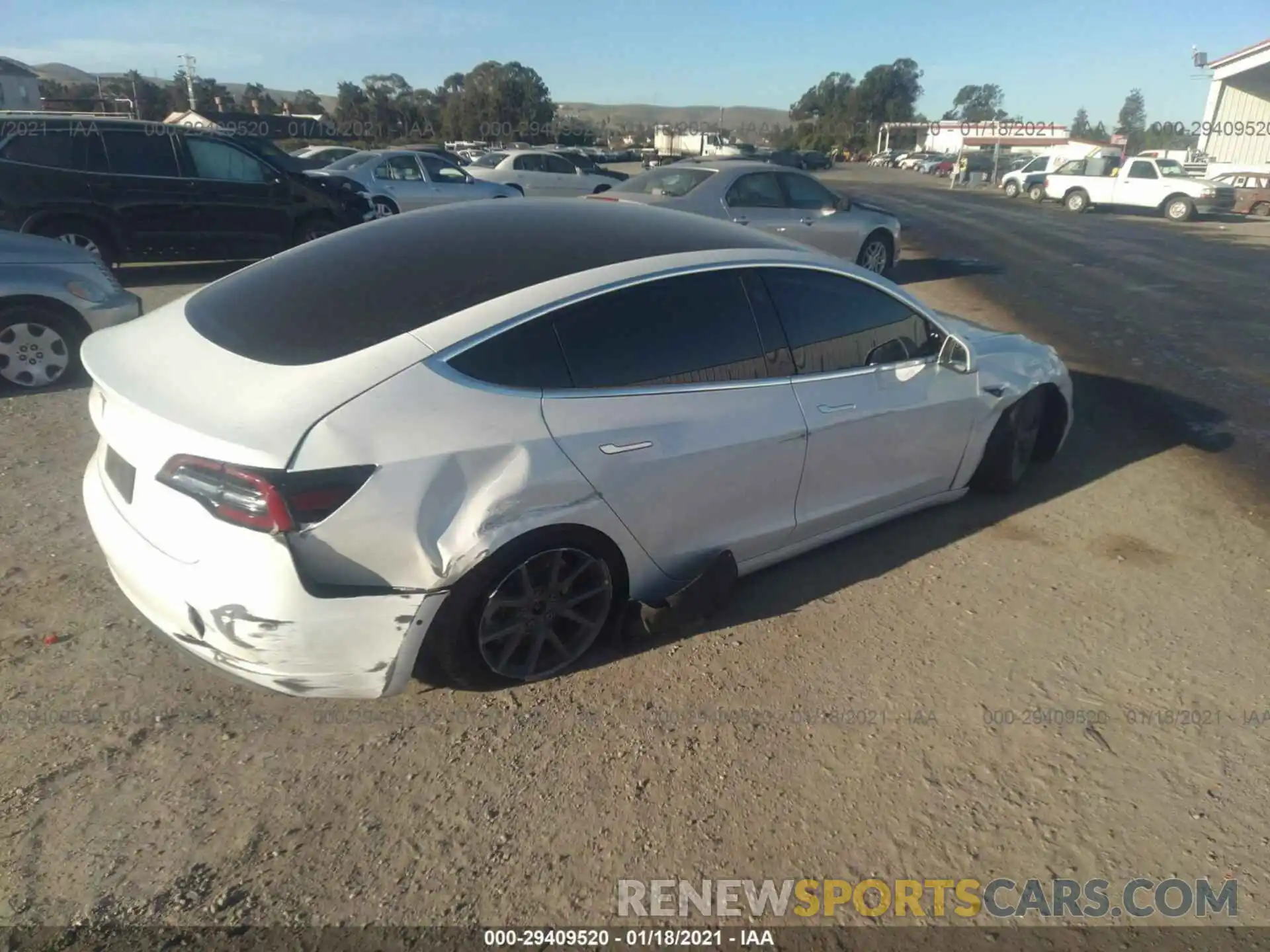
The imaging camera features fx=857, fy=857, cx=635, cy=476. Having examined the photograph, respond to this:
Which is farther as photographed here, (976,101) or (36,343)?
(976,101)

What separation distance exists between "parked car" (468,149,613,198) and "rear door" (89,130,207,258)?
947 centimetres

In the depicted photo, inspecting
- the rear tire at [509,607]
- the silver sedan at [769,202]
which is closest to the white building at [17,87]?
the silver sedan at [769,202]

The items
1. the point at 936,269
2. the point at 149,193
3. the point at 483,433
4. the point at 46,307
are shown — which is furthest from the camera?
the point at 936,269

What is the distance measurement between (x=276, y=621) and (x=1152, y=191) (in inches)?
1179

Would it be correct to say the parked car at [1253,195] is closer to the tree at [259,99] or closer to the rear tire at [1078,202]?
the rear tire at [1078,202]

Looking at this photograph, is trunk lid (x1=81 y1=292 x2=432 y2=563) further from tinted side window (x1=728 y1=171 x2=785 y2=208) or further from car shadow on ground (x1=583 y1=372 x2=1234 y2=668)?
tinted side window (x1=728 y1=171 x2=785 y2=208)

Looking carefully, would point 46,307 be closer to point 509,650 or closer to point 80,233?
point 80,233

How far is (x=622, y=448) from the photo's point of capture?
3.07 meters

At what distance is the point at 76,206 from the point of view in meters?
9.87

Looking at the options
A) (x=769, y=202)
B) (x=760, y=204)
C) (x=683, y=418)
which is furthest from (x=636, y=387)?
(x=769, y=202)

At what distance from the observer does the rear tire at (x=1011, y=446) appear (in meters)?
4.68

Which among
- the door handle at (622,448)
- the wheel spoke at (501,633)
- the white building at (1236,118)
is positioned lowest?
the wheel spoke at (501,633)

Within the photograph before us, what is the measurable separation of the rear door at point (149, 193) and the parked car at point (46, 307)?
13.8 feet

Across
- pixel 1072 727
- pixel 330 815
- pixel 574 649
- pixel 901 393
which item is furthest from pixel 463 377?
pixel 1072 727
